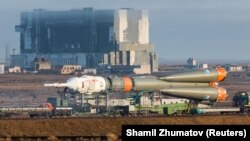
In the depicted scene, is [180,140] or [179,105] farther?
[179,105]

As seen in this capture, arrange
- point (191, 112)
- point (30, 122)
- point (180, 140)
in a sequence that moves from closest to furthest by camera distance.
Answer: point (180, 140) → point (30, 122) → point (191, 112)

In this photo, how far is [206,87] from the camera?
12625 centimetres

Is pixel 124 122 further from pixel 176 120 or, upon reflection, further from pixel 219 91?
pixel 219 91

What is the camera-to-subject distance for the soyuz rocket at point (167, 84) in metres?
122

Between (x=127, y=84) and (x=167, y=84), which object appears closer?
(x=127, y=84)

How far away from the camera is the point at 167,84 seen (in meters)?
125

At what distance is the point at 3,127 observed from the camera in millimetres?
97875

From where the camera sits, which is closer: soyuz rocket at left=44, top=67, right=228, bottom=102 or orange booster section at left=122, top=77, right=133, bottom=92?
soyuz rocket at left=44, top=67, right=228, bottom=102

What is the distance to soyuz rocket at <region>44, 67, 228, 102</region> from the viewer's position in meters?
122

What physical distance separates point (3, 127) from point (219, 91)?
125 ft

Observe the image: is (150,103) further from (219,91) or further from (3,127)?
(3,127)

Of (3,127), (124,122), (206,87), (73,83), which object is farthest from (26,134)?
(206,87)

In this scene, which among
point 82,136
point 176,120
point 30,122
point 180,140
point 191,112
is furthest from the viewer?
point 191,112

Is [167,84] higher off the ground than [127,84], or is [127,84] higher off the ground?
[127,84]
